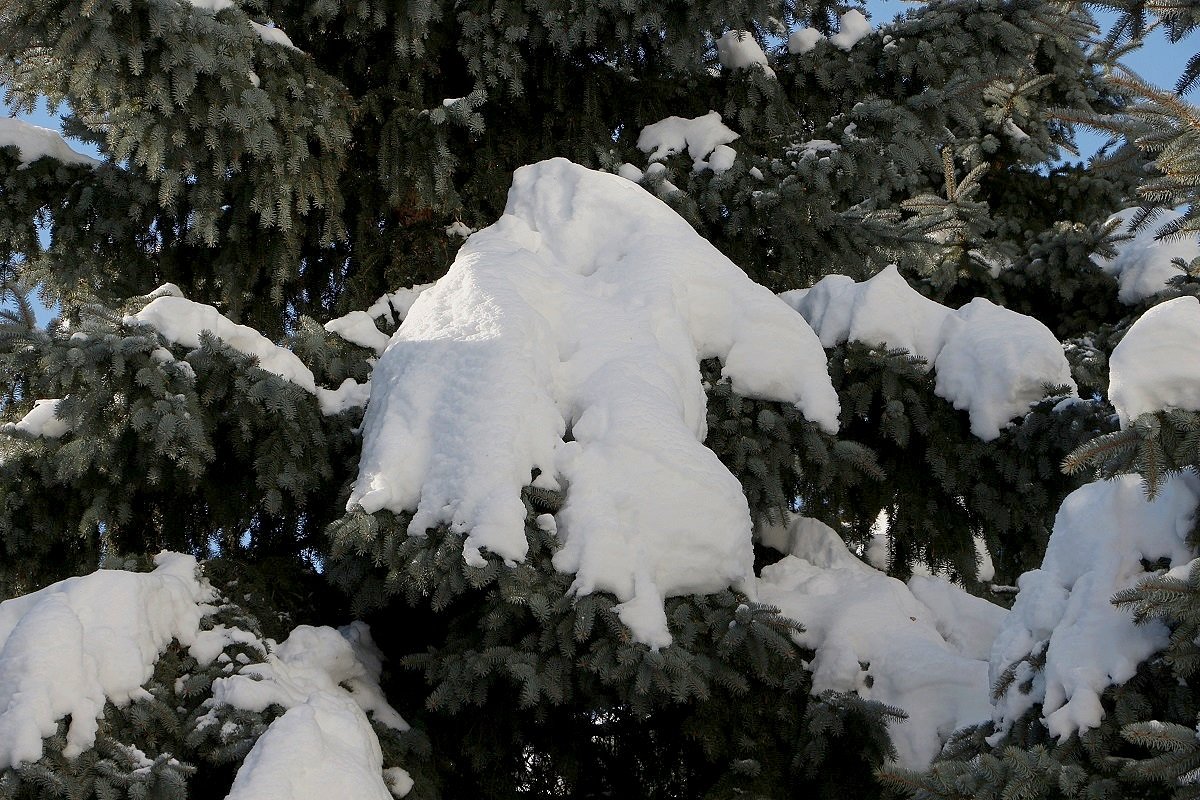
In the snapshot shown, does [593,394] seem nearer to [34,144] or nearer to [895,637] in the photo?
[895,637]

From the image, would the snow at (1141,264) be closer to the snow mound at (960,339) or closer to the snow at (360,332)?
the snow mound at (960,339)

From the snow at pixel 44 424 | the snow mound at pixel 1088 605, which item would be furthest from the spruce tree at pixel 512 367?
the snow mound at pixel 1088 605

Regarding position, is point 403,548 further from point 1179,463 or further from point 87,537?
point 1179,463

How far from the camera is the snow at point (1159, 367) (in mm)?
3322

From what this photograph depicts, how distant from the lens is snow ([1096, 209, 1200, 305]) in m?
7.34

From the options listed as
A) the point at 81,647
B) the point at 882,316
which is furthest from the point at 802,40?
the point at 81,647

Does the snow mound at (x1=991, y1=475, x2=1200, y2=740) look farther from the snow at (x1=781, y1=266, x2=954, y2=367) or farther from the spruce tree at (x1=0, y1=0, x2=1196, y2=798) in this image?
the snow at (x1=781, y1=266, x2=954, y2=367)

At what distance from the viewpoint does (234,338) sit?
4.69 m

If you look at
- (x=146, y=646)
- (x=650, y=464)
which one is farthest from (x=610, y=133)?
(x=146, y=646)

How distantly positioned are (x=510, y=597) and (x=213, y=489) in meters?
1.64

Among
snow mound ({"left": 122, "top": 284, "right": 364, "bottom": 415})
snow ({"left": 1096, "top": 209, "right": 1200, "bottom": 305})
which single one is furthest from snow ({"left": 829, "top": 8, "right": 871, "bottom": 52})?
snow mound ({"left": 122, "top": 284, "right": 364, "bottom": 415})

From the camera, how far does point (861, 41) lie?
22.2 feet

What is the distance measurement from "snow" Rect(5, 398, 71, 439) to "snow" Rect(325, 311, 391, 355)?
4.32 feet

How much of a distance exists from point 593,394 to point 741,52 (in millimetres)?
3247
